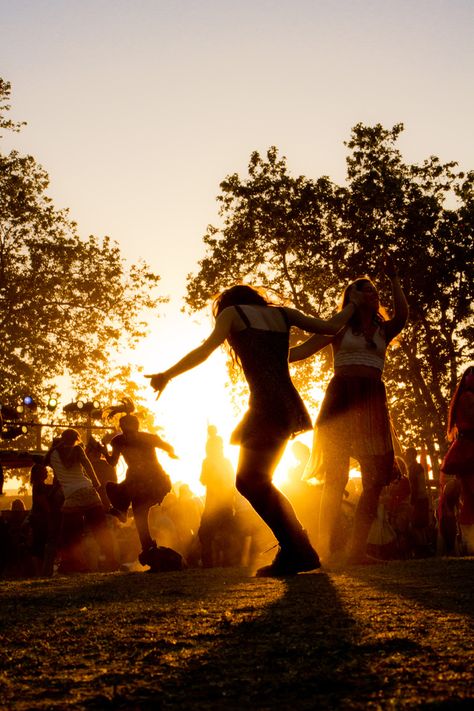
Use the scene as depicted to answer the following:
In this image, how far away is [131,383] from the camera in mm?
37469

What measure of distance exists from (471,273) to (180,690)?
30.3 meters

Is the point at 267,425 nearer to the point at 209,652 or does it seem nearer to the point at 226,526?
the point at 209,652

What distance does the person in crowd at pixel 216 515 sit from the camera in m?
12.3

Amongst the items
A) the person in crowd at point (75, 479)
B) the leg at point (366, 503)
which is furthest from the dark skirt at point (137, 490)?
the leg at point (366, 503)

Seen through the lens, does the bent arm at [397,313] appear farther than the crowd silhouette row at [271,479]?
Yes

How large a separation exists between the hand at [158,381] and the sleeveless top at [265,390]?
57cm

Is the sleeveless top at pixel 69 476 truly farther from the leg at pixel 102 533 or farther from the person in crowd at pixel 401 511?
the person in crowd at pixel 401 511

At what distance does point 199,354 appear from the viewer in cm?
556

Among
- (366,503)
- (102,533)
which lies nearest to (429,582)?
(366,503)

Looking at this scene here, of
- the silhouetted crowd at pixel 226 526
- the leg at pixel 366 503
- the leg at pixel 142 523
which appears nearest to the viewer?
the leg at pixel 366 503

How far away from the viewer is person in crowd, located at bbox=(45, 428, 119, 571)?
11.8 m

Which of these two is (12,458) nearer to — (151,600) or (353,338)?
(353,338)

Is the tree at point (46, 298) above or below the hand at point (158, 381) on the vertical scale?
above

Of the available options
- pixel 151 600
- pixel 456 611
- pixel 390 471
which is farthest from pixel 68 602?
pixel 390 471
